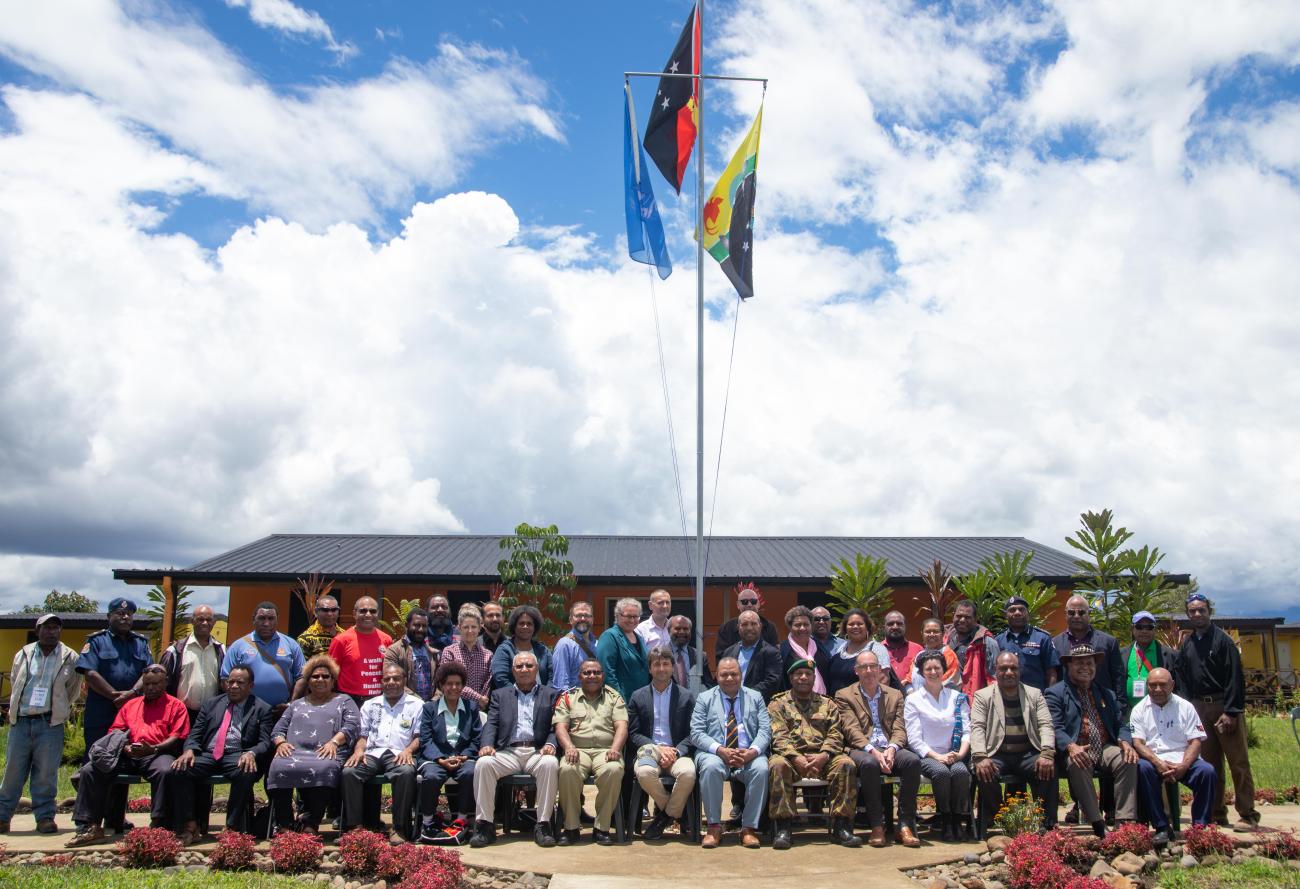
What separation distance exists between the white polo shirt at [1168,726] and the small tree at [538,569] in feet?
33.0

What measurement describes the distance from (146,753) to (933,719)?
6.19m

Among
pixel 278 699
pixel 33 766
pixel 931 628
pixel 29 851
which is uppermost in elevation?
pixel 931 628

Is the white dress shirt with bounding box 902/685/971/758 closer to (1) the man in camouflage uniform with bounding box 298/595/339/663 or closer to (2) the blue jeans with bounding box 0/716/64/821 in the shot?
(1) the man in camouflage uniform with bounding box 298/595/339/663

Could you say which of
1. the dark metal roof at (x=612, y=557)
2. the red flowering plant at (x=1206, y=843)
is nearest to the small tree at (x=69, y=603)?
the dark metal roof at (x=612, y=557)

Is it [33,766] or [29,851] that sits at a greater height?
[33,766]

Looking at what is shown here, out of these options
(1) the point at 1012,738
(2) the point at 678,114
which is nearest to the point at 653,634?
(1) the point at 1012,738

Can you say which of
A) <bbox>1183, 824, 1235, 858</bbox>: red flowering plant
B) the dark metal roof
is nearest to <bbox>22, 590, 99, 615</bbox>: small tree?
the dark metal roof

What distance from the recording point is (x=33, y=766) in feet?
26.3

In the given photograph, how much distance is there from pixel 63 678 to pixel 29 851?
59.3 inches

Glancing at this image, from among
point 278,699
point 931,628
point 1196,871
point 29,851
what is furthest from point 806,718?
point 29,851

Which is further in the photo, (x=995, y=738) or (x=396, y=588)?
(x=396, y=588)

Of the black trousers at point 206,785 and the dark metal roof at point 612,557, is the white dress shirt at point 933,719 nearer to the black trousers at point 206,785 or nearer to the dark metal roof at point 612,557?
the black trousers at point 206,785

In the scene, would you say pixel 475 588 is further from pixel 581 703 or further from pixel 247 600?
pixel 581 703

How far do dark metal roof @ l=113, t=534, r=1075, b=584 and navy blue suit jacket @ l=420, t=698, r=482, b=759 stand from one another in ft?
34.8
